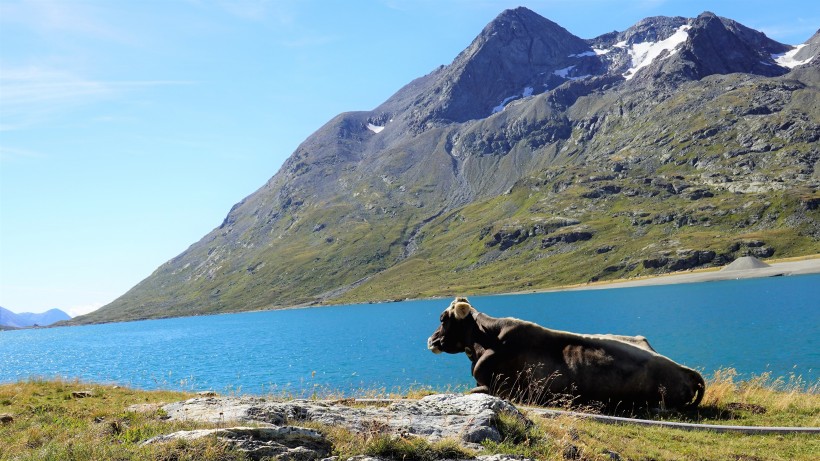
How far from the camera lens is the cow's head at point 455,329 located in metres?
17.7

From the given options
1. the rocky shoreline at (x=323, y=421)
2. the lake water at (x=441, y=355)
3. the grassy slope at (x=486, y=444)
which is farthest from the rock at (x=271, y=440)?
the lake water at (x=441, y=355)

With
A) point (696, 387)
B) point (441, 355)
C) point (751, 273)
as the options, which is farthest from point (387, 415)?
point (751, 273)

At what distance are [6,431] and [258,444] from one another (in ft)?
17.2

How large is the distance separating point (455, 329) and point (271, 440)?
1060cm

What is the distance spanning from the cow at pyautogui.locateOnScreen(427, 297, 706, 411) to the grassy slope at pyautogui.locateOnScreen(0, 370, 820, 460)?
0.97 meters

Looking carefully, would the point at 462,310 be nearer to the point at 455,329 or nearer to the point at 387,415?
the point at 455,329

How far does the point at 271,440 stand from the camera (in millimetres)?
8055

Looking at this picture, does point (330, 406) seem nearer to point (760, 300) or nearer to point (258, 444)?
point (258, 444)

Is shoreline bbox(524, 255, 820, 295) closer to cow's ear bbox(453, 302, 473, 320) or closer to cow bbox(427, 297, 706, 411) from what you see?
cow bbox(427, 297, 706, 411)

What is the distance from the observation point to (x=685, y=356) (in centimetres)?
4988

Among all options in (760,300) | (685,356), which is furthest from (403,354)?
(760,300)

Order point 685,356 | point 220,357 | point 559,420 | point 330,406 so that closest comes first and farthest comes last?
point 330,406
point 559,420
point 685,356
point 220,357

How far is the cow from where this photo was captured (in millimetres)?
15492

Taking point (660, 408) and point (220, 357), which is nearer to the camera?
point (660, 408)
